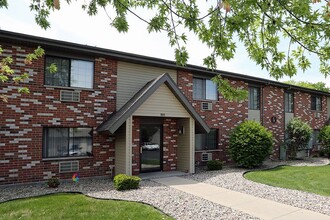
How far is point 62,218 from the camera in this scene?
594 cm

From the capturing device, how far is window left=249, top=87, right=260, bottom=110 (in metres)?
16.4

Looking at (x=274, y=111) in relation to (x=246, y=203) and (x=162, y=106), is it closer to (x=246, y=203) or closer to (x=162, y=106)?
(x=162, y=106)

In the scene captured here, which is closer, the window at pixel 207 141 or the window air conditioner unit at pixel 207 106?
the window at pixel 207 141

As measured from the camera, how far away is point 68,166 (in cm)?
998

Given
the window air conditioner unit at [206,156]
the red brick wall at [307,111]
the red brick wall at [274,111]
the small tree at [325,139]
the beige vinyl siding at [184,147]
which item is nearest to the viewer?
the beige vinyl siding at [184,147]

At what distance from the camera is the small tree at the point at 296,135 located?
16875 mm

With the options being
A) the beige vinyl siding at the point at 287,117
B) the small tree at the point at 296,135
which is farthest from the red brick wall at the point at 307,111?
the small tree at the point at 296,135

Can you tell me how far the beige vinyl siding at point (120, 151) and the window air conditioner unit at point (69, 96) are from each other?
2.09 metres

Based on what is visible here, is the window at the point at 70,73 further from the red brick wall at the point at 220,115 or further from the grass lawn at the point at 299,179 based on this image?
the grass lawn at the point at 299,179

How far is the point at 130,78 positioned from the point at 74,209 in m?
6.53

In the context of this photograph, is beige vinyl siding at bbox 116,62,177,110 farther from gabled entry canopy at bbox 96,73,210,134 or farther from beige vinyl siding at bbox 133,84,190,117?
beige vinyl siding at bbox 133,84,190,117

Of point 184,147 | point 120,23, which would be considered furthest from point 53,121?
point 120,23

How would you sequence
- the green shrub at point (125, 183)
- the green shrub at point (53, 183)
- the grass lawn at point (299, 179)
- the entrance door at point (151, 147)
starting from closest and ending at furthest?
the green shrub at point (125, 183), the green shrub at point (53, 183), the grass lawn at point (299, 179), the entrance door at point (151, 147)

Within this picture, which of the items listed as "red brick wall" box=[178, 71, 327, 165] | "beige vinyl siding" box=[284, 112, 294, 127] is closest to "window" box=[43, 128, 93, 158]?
"red brick wall" box=[178, 71, 327, 165]
